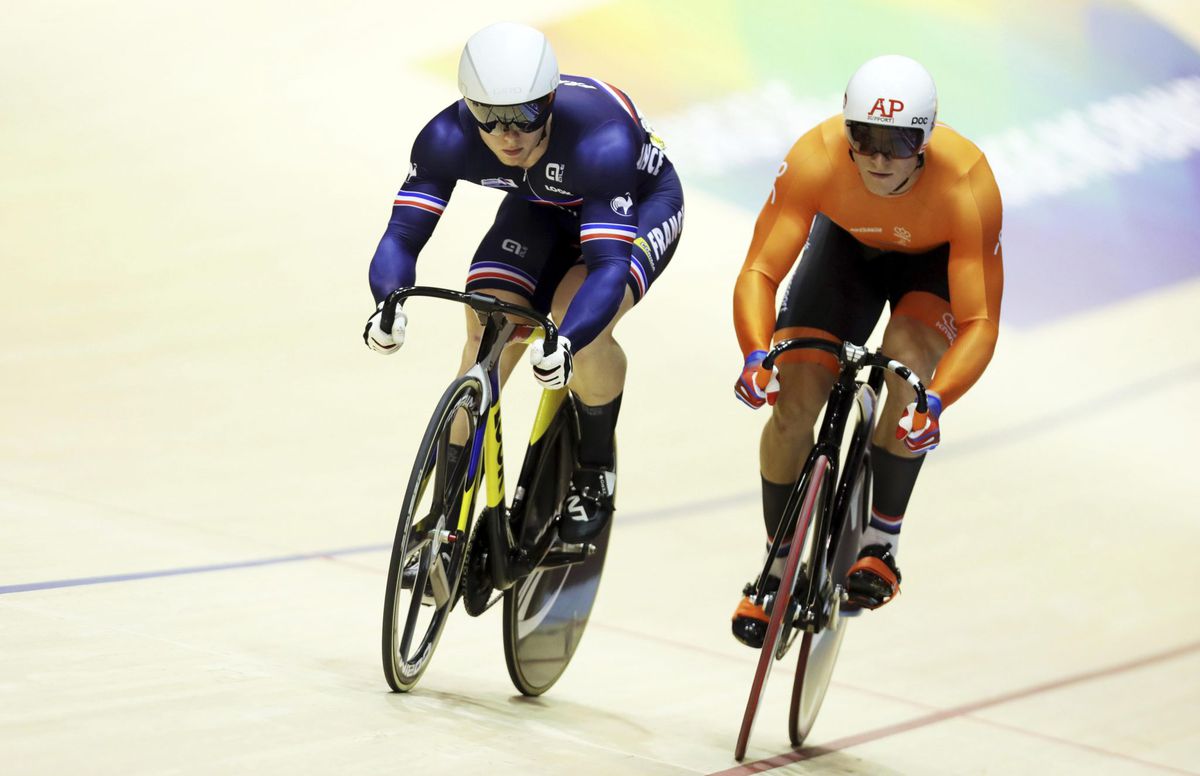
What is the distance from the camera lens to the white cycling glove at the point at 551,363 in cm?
270

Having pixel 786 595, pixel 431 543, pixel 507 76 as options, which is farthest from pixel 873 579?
pixel 507 76

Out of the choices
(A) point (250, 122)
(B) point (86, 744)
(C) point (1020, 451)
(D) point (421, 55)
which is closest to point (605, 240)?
(B) point (86, 744)

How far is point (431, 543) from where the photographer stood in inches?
111

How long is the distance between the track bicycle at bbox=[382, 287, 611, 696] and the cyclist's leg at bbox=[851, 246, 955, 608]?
584mm

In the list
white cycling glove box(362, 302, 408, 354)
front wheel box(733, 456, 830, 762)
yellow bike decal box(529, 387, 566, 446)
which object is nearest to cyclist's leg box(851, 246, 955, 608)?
front wheel box(733, 456, 830, 762)

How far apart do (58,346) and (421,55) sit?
435 cm

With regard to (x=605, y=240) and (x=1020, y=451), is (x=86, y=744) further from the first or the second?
(x=1020, y=451)

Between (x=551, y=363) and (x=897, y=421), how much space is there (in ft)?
2.84

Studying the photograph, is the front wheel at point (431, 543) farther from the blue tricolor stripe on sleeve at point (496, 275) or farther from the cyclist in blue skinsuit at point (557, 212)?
the blue tricolor stripe on sleeve at point (496, 275)

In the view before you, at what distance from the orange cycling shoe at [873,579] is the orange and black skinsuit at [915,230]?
1.32ft

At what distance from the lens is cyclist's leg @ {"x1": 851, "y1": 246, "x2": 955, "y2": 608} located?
3.14m

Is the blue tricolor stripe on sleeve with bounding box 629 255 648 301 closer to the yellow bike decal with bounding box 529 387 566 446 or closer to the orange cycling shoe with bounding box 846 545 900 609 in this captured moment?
the yellow bike decal with bounding box 529 387 566 446

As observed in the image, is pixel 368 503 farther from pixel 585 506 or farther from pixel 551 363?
pixel 551 363

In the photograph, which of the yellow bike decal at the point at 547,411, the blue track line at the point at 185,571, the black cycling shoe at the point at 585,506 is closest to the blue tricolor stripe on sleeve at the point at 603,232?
the yellow bike decal at the point at 547,411
